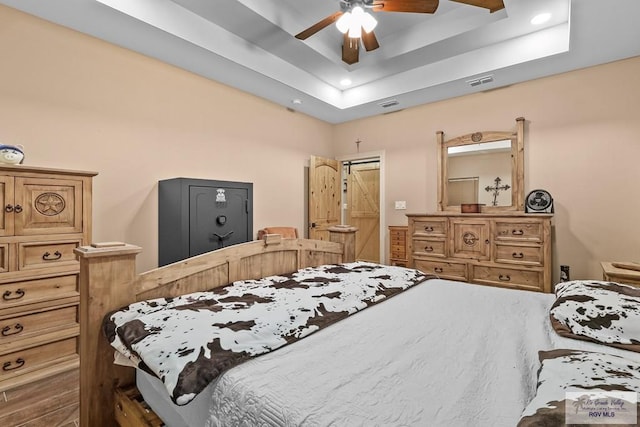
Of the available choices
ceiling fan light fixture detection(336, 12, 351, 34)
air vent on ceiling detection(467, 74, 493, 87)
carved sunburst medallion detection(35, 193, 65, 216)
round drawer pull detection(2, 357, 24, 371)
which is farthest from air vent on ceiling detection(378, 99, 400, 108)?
round drawer pull detection(2, 357, 24, 371)

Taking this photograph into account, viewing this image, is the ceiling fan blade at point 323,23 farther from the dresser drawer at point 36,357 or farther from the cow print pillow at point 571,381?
the dresser drawer at point 36,357

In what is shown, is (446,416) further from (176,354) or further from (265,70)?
(265,70)

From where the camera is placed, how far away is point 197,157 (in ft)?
11.5

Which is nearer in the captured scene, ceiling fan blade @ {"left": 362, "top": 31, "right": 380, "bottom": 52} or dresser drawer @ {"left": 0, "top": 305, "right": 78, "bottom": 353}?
dresser drawer @ {"left": 0, "top": 305, "right": 78, "bottom": 353}

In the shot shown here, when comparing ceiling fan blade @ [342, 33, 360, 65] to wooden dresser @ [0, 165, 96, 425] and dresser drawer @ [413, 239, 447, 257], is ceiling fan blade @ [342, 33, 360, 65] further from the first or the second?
wooden dresser @ [0, 165, 96, 425]

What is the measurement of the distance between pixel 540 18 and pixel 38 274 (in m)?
4.60

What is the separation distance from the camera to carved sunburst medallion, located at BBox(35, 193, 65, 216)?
2.15 metres

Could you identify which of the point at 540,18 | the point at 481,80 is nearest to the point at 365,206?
the point at 481,80

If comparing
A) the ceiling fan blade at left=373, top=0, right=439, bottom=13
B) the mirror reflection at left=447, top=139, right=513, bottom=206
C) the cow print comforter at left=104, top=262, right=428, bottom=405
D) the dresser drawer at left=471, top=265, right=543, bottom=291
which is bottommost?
the dresser drawer at left=471, top=265, right=543, bottom=291

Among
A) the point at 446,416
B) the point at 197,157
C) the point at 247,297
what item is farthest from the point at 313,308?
the point at 197,157

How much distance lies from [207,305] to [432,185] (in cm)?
357

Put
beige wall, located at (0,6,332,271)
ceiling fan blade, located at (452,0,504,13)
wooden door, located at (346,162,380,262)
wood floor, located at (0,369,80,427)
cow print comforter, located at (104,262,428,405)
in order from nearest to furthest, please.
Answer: cow print comforter, located at (104,262,428,405) → wood floor, located at (0,369,80,427) → ceiling fan blade, located at (452,0,504,13) → beige wall, located at (0,6,332,271) → wooden door, located at (346,162,380,262)

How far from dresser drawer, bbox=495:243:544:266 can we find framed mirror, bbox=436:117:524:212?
2.23 feet

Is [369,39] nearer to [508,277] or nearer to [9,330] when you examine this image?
[508,277]
